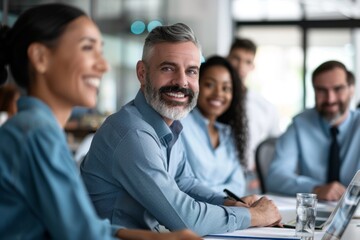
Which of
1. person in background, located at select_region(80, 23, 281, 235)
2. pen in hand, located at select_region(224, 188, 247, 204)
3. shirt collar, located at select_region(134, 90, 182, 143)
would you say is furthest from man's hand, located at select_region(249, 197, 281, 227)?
shirt collar, located at select_region(134, 90, 182, 143)

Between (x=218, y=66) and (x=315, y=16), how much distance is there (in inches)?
272

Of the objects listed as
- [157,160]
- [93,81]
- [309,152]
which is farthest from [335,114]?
[93,81]

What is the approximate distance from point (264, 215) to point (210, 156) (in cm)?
135

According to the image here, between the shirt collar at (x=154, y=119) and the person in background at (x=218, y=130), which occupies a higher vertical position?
the shirt collar at (x=154, y=119)

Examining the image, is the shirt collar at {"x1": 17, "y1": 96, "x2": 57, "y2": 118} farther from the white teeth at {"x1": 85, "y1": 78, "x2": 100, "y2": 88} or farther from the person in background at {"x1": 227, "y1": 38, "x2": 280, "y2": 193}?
the person in background at {"x1": 227, "y1": 38, "x2": 280, "y2": 193}

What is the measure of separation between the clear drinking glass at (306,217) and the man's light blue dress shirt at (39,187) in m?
0.96

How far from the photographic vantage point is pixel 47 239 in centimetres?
148

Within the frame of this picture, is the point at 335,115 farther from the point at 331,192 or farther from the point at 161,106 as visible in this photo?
the point at 161,106

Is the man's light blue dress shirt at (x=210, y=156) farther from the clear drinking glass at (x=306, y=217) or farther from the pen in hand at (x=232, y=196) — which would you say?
the clear drinking glass at (x=306, y=217)

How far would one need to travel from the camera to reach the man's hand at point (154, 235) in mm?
1691

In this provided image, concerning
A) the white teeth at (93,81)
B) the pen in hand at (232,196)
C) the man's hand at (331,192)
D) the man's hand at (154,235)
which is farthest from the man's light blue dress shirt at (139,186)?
the man's hand at (331,192)

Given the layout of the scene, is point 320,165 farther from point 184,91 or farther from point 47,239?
point 47,239

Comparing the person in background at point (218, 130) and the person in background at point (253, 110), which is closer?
the person in background at point (218, 130)

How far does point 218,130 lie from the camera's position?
3.96 metres
